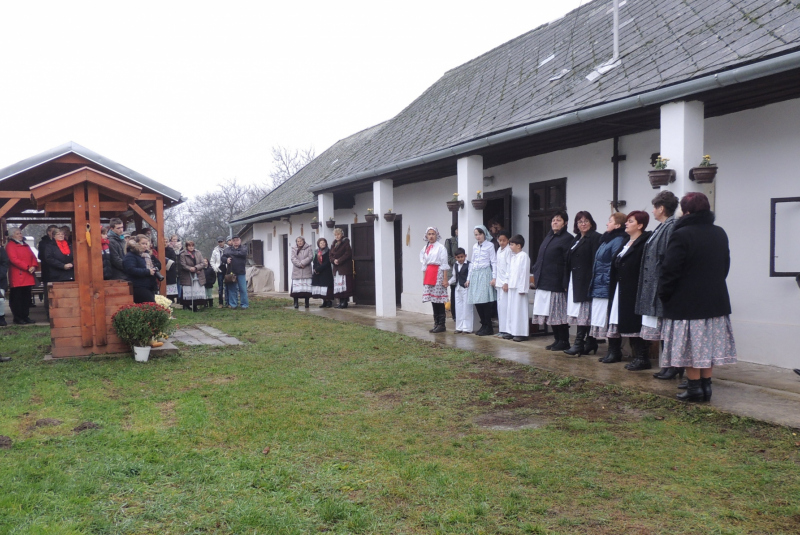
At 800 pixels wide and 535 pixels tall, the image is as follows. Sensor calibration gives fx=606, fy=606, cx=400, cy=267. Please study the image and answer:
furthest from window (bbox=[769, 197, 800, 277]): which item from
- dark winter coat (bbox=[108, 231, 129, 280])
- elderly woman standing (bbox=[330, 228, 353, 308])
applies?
elderly woman standing (bbox=[330, 228, 353, 308])

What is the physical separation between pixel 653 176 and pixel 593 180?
8.58 feet

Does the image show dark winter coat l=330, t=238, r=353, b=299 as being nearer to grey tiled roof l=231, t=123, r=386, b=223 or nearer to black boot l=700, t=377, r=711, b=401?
grey tiled roof l=231, t=123, r=386, b=223

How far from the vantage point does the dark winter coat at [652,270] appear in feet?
17.1

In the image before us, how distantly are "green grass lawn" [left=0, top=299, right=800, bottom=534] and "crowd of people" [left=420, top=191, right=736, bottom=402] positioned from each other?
0.66 metres

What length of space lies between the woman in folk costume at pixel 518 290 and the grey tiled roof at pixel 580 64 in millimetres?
1655

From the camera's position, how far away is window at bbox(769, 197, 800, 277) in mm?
5887

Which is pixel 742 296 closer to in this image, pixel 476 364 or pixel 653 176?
pixel 653 176

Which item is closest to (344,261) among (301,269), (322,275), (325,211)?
(322,275)

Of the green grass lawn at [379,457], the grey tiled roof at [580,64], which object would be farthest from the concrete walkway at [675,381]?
the grey tiled roof at [580,64]

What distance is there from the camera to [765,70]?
5023mm

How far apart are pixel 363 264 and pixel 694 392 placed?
31.8 feet

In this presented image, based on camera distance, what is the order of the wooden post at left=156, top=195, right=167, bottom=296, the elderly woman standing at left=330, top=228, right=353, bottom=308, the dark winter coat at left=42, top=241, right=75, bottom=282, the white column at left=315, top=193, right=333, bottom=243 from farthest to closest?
the white column at left=315, top=193, right=333, bottom=243 < the elderly woman standing at left=330, top=228, right=353, bottom=308 < the wooden post at left=156, top=195, right=167, bottom=296 < the dark winter coat at left=42, top=241, right=75, bottom=282

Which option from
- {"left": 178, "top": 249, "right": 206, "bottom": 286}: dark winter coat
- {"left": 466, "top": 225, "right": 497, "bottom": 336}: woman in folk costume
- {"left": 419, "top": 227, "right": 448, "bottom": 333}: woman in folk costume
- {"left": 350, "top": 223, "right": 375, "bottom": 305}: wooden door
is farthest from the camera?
{"left": 350, "top": 223, "right": 375, "bottom": 305}: wooden door

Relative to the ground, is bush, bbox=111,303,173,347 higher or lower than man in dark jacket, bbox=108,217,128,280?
lower
